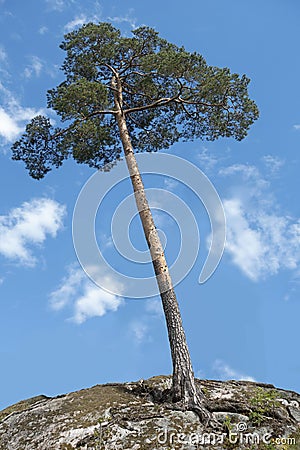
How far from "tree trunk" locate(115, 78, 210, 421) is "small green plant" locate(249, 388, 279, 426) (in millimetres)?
888

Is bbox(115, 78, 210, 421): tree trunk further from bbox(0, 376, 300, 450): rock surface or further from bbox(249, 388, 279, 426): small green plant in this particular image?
bbox(249, 388, 279, 426): small green plant

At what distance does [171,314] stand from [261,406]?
253 centimetres

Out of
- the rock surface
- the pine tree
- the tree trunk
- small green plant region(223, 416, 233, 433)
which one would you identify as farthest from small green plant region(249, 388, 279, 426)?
the pine tree

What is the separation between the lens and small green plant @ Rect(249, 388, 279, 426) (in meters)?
8.51

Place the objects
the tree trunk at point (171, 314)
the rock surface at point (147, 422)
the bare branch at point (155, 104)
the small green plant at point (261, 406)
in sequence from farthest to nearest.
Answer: the bare branch at point (155, 104) → the tree trunk at point (171, 314) → the small green plant at point (261, 406) → the rock surface at point (147, 422)

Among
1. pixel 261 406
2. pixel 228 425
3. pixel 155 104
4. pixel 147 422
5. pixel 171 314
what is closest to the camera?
pixel 228 425

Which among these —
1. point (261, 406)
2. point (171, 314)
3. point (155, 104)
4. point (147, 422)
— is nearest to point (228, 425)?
point (261, 406)

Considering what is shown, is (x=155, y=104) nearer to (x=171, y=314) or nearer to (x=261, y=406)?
(x=171, y=314)

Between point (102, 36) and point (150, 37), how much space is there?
4.61 feet

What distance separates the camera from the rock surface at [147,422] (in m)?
7.91

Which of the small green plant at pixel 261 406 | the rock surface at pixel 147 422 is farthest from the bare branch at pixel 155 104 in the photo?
the small green plant at pixel 261 406

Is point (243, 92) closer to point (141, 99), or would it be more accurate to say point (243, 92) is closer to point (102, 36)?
point (141, 99)

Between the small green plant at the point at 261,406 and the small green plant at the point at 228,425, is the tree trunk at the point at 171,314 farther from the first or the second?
the small green plant at the point at 261,406

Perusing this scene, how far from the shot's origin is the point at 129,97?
45.0 ft
